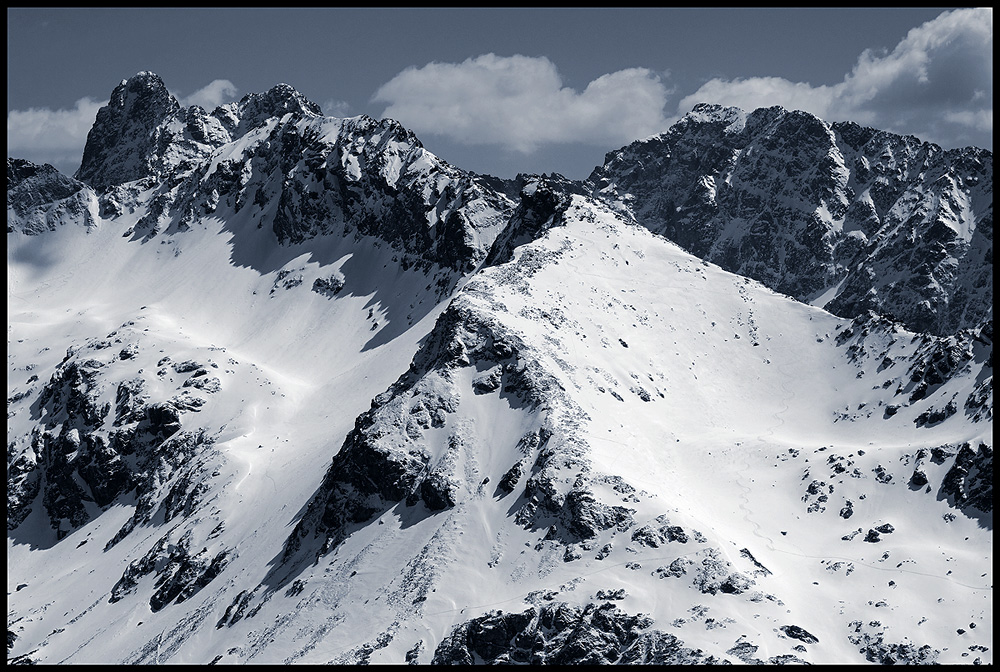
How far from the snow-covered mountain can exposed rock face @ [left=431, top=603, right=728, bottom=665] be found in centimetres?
24

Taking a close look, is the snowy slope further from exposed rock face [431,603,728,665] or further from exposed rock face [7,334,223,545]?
exposed rock face [7,334,223,545]

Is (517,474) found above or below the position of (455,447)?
below

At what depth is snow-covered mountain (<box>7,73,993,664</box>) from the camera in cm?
6706

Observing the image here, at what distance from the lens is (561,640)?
210 feet

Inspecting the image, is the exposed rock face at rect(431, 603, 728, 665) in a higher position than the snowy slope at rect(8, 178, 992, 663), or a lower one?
lower

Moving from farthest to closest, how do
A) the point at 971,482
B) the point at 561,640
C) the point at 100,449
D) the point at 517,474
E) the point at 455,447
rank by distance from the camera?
the point at 100,449 < the point at 455,447 < the point at 517,474 < the point at 971,482 < the point at 561,640

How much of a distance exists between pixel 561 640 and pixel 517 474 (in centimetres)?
2011

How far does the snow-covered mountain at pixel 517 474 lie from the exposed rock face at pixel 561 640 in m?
0.24

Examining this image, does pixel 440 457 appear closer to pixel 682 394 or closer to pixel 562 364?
pixel 562 364

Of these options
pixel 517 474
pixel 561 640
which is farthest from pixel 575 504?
pixel 561 640

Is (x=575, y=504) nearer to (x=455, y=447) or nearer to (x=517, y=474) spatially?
(x=517, y=474)

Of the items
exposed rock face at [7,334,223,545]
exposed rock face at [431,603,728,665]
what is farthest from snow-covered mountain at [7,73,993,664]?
exposed rock face at [7,334,223,545]

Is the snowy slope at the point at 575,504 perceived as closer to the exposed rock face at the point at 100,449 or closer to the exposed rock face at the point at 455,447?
the exposed rock face at the point at 455,447

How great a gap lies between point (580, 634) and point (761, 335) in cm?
7010
